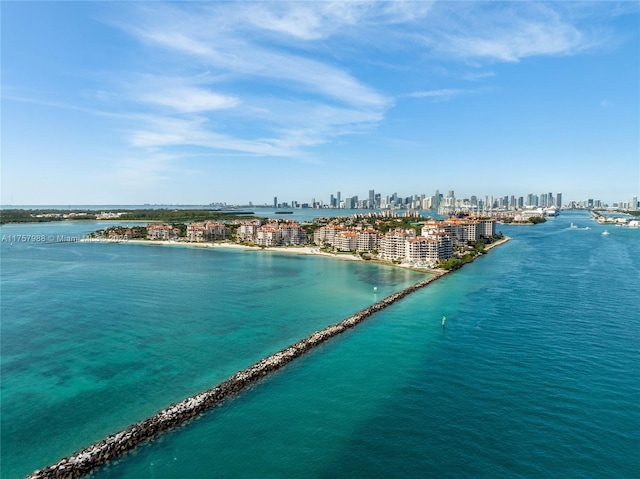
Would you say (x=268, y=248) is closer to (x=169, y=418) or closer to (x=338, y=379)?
(x=338, y=379)

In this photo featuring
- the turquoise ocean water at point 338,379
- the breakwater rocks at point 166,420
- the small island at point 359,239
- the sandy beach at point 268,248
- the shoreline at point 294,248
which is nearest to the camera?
the breakwater rocks at point 166,420

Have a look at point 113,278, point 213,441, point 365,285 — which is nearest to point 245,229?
point 113,278

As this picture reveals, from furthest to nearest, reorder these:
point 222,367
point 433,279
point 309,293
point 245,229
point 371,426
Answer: point 245,229
point 433,279
point 309,293
point 222,367
point 371,426

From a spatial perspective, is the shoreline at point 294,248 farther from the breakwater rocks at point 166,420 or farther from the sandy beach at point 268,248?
the breakwater rocks at point 166,420

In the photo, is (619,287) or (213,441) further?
(619,287)

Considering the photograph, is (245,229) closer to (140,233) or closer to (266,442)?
(140,233)

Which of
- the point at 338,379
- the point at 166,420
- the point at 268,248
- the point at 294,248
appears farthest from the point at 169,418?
the point at 268,248

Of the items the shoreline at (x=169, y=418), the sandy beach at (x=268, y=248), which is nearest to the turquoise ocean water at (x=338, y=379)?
the shoreline at (x=169, y=418)
